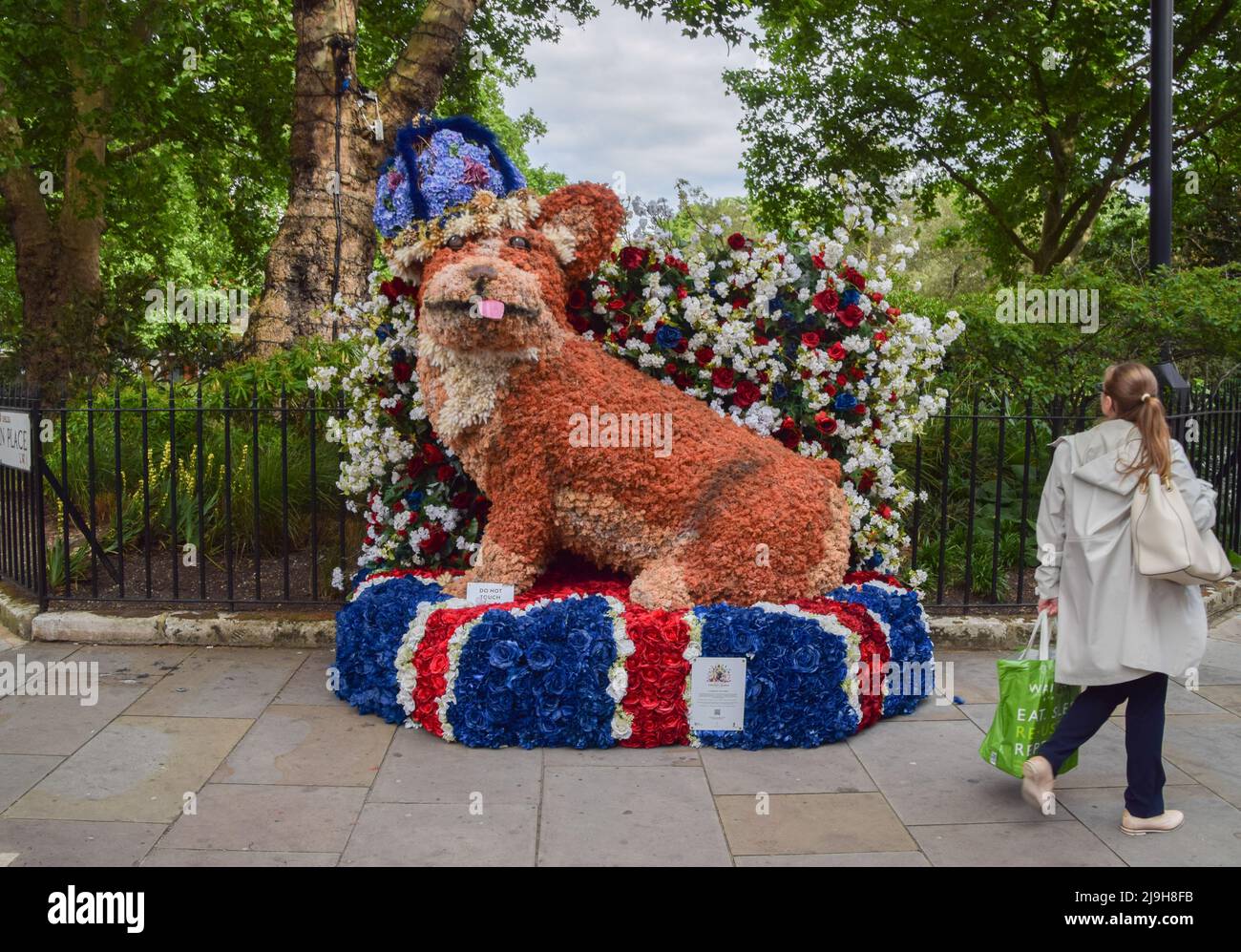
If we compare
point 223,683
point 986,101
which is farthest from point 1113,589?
point 986,101

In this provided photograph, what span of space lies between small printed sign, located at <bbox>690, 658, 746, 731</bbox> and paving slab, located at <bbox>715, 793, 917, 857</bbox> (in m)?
0.53

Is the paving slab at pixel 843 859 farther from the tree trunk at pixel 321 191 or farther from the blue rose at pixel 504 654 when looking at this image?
the tree trunk at pixel 321 191

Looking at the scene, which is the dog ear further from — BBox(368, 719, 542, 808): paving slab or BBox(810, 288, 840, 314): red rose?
BBox(368, 719, 542, 808): paving slab

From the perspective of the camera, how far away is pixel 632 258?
5543 millimetres

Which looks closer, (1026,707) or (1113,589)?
(1113,589)

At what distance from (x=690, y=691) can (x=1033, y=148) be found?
13205 mm

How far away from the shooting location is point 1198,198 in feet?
52.0

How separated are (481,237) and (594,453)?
1.11 m

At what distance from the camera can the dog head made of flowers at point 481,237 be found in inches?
176

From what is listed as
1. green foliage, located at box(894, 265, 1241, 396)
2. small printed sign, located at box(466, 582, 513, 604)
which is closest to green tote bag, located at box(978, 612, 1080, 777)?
small printed sign, located at box(466, 582, 513, 604)

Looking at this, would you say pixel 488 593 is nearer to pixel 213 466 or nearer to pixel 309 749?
pixel 309 749

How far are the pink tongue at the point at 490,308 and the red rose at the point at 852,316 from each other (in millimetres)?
1997

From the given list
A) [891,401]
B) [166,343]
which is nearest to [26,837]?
[891,401]

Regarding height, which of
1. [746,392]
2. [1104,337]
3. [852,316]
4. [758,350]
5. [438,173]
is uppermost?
[438,173]
